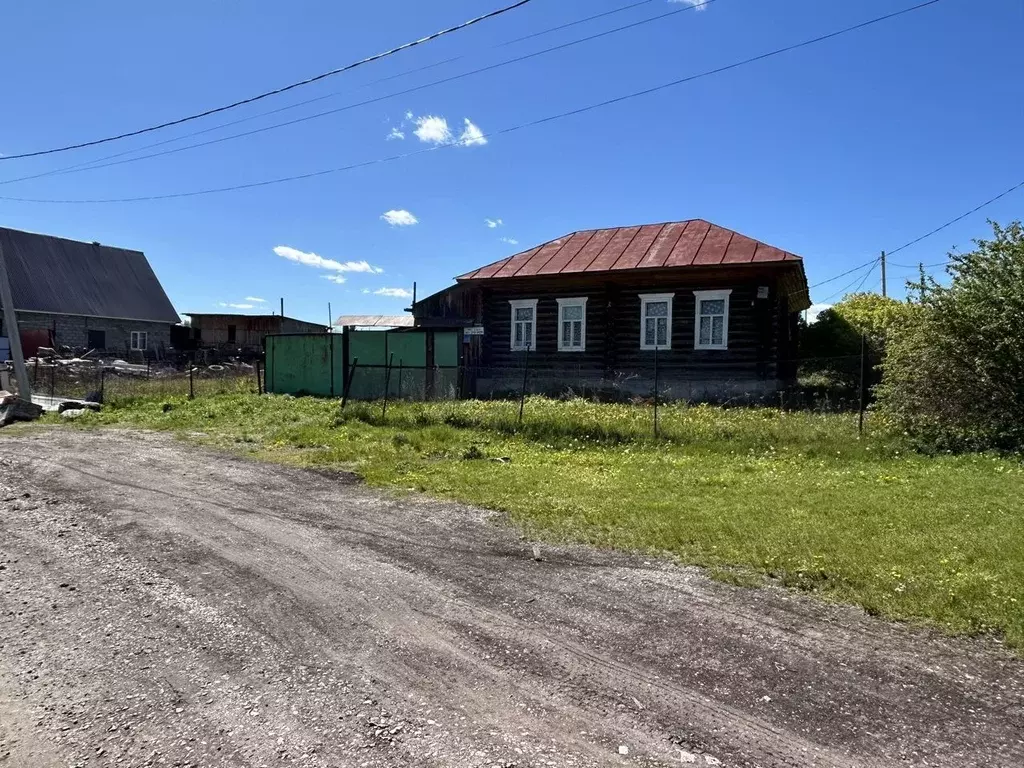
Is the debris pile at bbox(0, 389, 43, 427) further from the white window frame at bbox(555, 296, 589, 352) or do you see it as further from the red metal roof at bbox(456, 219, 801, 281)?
the white window frame at bbox(555, 296, 589, 352)

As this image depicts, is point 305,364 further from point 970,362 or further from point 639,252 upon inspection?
point 970,362

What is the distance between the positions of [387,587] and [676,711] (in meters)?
2.33

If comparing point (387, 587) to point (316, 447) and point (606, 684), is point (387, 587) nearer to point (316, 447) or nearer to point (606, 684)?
point (606, 684)

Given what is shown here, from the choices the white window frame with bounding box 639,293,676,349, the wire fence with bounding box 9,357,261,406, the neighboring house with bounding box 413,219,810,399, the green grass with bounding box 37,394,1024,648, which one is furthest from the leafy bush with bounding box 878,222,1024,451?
the wire fence with bounding box 9,357,261,406

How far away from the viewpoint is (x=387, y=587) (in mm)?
4648

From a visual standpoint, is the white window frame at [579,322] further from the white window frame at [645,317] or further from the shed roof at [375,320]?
the shed roof at [375,320]

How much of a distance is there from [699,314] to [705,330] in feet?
1.65

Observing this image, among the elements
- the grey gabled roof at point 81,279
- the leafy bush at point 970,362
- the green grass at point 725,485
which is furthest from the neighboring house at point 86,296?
the leafy bush at point 970,362

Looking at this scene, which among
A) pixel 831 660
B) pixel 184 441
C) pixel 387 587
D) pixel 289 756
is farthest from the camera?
pixel 184 441

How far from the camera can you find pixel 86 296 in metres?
38.2

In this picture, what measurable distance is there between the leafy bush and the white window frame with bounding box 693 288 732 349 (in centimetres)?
685

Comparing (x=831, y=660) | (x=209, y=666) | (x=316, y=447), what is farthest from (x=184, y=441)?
(x=831, y=660)

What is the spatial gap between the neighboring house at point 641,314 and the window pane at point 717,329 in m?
0.03

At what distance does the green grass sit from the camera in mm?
4781
